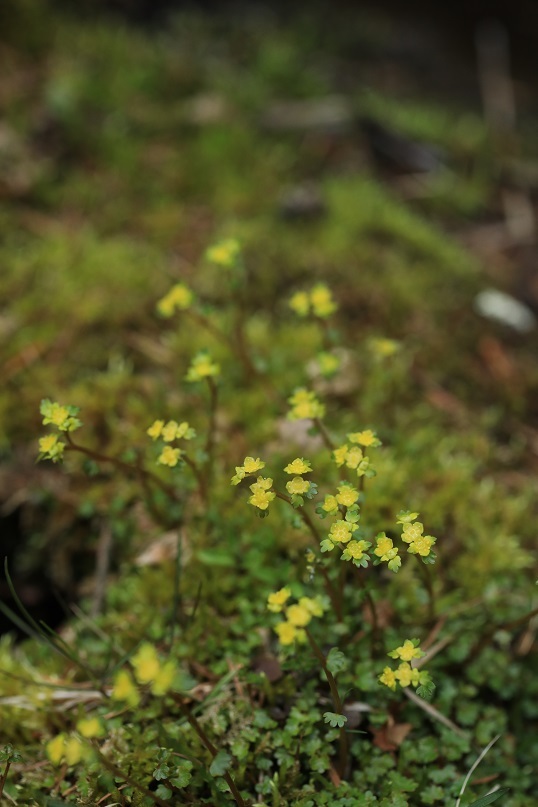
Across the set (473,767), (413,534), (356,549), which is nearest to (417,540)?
(413,534)

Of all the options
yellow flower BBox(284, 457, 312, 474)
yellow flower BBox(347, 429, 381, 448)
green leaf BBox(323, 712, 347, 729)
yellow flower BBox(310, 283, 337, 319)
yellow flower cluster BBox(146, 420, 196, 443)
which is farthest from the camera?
yellow flower BBox(310, 283, 337, 319)

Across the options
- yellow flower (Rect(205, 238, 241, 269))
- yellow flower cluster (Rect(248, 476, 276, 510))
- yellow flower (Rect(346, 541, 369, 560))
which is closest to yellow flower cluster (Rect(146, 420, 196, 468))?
yellow flower cluster (Rect(248, 476, 276, 510))

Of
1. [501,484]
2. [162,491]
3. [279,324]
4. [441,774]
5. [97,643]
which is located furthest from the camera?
[279,324]

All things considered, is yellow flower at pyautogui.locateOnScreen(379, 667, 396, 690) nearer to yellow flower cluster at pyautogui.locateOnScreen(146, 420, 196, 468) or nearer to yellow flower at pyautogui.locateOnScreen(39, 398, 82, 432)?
yellow flower cluster at pyautogui.locateOnScreen(146, 420, 196, 468)

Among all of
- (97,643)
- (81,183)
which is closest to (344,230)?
(81,183)

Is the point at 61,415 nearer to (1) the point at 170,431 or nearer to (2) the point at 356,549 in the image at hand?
(1) the point at 170,431

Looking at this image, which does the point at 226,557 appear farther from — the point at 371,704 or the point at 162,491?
the point at 371,704
